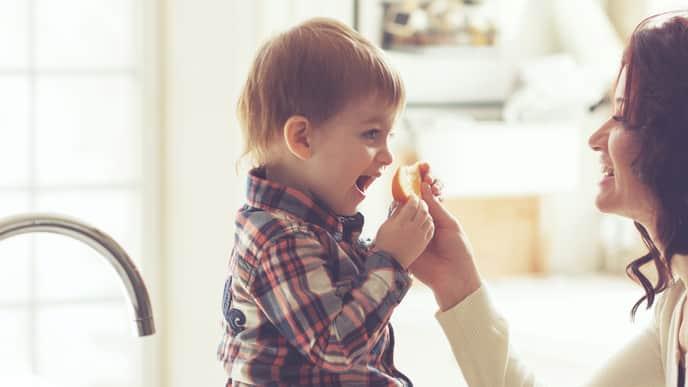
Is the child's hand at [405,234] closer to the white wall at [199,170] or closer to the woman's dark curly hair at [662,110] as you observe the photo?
the woman's dark curly hair at [662,110]

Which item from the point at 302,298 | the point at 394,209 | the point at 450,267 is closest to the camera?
the point at 302,298

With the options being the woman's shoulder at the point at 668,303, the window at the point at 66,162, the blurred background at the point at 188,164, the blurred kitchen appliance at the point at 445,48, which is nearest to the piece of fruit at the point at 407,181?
the woman's shoulder at the point at 668,303

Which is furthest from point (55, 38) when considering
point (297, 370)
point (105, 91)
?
point (297, 370)

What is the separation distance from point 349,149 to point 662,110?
0.33 metres

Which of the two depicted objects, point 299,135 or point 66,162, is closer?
point 299,135

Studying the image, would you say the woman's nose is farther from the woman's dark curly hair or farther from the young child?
the young child

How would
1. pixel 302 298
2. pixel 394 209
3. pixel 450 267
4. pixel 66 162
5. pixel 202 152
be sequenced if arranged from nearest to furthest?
pixel 302 298 → pixel 394 209 → pixel 450 267 → pixel 202 152 → pixel 66 162

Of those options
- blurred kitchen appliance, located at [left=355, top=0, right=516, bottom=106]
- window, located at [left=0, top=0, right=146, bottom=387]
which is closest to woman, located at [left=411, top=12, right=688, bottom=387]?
window, located at [left=0, top=0, right=146, bottom=387]

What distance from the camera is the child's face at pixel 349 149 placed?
0.96 meters

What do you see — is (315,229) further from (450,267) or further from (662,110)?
(662,110)

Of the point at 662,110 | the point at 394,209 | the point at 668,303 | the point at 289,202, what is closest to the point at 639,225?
the point at 668,303

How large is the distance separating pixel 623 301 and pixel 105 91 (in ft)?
4.46

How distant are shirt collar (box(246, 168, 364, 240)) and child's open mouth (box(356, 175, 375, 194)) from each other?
1.7 inches

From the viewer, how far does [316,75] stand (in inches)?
37.0
